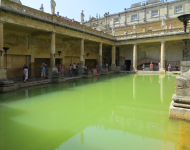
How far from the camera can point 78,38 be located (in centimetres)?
1817

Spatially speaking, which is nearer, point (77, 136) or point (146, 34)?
point (77, 136)

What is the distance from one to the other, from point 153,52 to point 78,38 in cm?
1565

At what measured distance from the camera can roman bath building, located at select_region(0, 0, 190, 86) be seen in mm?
12336

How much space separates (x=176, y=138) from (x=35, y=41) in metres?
16.0

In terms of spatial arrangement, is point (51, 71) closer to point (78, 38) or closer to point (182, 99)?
point (78, 38)

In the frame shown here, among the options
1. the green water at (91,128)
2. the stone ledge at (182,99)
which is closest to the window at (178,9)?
the green water at (91,128)

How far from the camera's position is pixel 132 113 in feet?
17.3

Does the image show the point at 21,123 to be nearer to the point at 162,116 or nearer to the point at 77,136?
the point at 77,136

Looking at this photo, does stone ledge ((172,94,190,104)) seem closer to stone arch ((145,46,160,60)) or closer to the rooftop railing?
the rooftop railing

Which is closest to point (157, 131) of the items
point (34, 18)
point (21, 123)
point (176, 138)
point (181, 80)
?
point (176, 138)

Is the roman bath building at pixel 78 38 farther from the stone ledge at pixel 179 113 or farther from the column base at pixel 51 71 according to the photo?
the stone ledge at pixel 179 113

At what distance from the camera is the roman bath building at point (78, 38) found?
12.3 m

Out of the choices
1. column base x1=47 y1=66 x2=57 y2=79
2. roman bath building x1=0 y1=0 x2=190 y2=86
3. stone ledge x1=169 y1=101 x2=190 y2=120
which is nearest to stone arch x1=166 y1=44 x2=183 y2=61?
roman bath building x1=0 y1=0 x2=190 y2=86

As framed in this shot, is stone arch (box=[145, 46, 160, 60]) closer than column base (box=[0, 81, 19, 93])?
No
